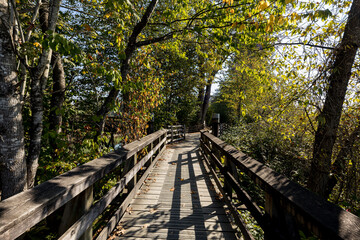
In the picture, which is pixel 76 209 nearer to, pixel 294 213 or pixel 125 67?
pixel 294 213

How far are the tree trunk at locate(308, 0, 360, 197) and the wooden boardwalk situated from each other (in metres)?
2.27

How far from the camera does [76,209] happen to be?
2.08 meters

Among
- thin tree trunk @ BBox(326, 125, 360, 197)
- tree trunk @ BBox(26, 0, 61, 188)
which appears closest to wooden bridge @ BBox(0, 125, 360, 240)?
tree trunk @ BBox(26, 0, 61, 188)

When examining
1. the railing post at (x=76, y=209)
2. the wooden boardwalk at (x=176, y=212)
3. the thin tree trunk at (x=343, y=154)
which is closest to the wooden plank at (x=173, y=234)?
the wooden boardwalk at (x=176, y=212)

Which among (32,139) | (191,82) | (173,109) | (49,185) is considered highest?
(191,82)

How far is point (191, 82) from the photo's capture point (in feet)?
54.8

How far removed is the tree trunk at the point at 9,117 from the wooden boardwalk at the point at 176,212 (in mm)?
1742

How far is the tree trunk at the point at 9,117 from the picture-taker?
2.50 m

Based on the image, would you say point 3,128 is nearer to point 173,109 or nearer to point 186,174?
point 186,174

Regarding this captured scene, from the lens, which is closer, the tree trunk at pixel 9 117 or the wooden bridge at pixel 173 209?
the wooden bridge at pixel 173 209

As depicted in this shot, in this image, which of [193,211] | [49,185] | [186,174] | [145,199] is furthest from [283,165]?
[49,185]

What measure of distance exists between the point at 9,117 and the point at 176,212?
10.4 ft

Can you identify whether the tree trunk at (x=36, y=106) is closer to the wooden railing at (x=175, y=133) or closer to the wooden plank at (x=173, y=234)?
the wooden plank at (x=173, y=234)

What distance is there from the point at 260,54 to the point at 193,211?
13.2ft
